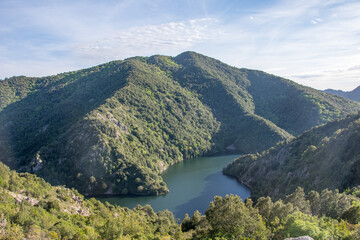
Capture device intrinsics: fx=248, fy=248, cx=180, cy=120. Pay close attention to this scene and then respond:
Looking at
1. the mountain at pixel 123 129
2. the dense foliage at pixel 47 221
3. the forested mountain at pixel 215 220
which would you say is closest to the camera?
the forested mountain at pixel 215 220

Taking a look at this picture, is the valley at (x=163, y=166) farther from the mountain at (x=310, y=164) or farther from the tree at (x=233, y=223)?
the mountain at (x=310, y=164)

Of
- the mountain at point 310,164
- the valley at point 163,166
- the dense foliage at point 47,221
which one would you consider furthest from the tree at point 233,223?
the mountain at point 310,164

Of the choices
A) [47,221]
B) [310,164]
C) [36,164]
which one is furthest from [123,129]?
[47,221]

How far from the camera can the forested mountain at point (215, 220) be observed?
77.8ft

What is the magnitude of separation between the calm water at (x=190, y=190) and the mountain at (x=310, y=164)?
748 centimetres

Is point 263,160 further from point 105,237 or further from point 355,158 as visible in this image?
point 105,237

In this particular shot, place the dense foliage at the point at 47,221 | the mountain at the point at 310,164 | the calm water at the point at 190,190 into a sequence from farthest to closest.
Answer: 1. the calm water at the point at 190,190
2. the mountain at the point at 310,164
3. the dense foliage at the point at 47,221

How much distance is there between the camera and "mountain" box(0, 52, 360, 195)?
10006 cm

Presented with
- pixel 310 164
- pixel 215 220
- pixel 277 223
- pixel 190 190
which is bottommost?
pixel 190 190

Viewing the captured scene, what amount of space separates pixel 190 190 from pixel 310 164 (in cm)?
4276

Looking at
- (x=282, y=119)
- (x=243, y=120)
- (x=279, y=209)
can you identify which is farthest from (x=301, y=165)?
(x=282, y=119)

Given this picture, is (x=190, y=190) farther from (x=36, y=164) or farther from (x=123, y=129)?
(x=36, y=164)

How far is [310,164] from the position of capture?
222 ft

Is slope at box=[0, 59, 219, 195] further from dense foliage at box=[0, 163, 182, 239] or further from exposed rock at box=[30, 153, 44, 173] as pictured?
dense foliage at box=[0, 163, 182, 239]
